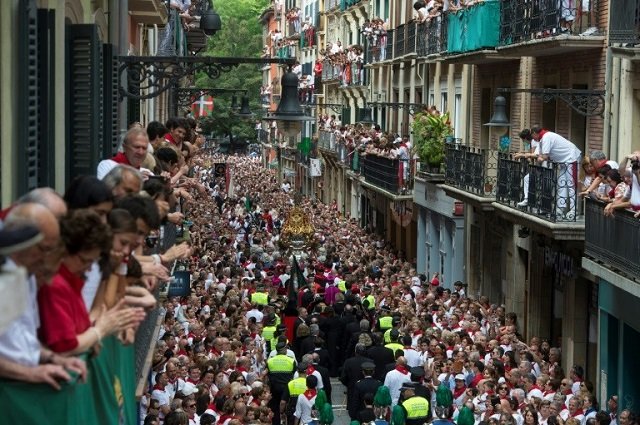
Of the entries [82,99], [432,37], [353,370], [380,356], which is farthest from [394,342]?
[432,37]

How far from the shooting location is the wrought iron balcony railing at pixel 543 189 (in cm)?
2281

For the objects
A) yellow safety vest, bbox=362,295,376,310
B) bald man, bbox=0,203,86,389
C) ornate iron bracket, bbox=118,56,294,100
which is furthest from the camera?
yellow safety vest, bbox=362,295,376,310

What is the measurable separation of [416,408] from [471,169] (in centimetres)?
1178

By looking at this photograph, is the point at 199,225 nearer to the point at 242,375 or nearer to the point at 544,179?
the point at 544,179

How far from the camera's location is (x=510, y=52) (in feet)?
89.7

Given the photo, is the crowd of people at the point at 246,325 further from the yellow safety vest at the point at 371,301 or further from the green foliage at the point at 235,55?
the green foliage at the point at 235,55

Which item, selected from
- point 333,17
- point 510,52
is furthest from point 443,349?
point 333,17

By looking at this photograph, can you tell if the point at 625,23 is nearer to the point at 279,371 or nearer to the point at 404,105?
the point at 279,371

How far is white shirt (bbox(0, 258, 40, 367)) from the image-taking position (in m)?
6.44

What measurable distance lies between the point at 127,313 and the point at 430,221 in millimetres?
31844

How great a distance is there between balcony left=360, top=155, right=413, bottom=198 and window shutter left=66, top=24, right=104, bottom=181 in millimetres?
26831

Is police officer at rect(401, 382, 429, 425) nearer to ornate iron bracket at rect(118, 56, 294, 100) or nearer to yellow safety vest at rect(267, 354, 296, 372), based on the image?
yellow safety vest at rect(267, 354, 296, 372)

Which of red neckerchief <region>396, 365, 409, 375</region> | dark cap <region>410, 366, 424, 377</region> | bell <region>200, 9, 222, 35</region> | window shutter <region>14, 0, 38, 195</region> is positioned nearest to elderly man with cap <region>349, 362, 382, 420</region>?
red neckerchief <region>396, 365, 409, 375</region>

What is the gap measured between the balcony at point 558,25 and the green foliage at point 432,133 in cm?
762
